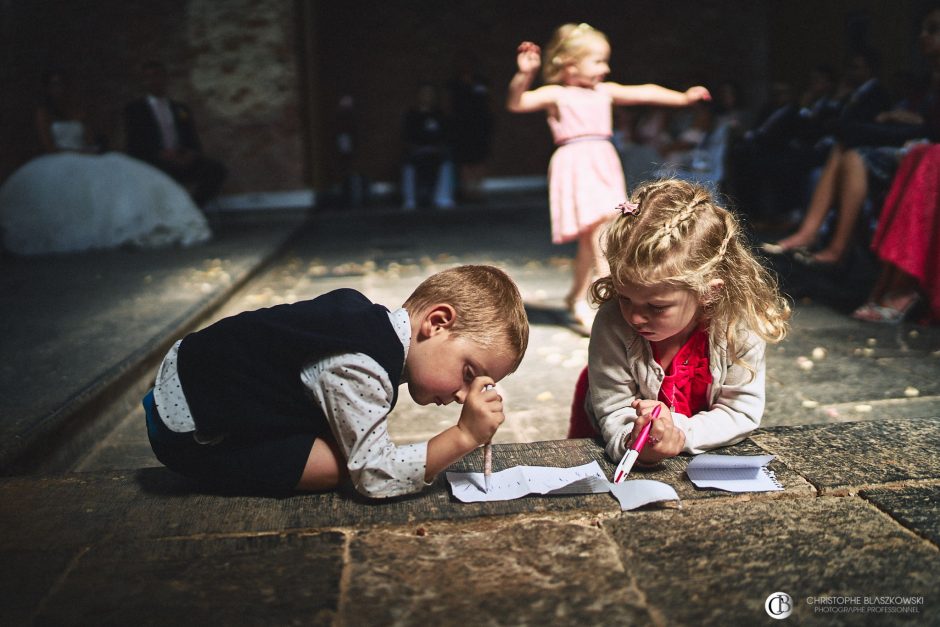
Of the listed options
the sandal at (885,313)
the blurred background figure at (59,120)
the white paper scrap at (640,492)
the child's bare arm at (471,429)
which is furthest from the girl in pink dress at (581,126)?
the blurred background figure at (59,120)

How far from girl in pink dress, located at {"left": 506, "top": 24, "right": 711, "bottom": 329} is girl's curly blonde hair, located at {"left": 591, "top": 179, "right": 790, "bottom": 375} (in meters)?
2.04

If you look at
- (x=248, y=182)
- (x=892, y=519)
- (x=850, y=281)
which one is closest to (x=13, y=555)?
(x=892, y=519)

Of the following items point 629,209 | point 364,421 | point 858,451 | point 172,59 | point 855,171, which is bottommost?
point 858,451

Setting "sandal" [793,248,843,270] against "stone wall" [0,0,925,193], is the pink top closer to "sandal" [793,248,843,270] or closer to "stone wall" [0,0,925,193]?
"sandal" [793,248,843,270]

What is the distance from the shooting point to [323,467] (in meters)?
1.91

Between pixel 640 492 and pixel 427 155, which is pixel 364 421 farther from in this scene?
pixel 427 155

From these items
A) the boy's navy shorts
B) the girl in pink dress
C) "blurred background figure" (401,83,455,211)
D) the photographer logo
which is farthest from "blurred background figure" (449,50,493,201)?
the photographer logo

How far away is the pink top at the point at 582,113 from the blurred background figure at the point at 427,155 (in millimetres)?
7582

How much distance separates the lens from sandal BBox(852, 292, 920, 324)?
4195 mm

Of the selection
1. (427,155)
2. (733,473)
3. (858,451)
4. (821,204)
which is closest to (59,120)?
(427,155)

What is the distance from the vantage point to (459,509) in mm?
1848

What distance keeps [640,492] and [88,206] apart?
6.82m

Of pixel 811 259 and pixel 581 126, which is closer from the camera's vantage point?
pixel 581 126

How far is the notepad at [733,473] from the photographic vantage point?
6.28ft
